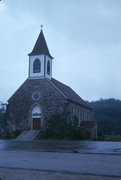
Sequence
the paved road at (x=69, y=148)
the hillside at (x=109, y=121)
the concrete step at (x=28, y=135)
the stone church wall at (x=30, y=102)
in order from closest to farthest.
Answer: the paved road at (x=69, y=148)
the concrete step at (x=28, y=135)
the stone church wall at (x=30, y=102)
the hillside at (x=109, y=121)

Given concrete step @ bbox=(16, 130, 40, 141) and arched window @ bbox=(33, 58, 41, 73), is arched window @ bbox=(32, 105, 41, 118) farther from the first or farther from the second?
arched window @ bbox=(33, 58, 41, 73)

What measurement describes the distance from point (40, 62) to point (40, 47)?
261 centimetres

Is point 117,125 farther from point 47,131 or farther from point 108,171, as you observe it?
point 108,171

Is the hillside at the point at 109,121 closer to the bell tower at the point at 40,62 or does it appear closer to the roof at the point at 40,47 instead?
the bell tower at the point at 40,62

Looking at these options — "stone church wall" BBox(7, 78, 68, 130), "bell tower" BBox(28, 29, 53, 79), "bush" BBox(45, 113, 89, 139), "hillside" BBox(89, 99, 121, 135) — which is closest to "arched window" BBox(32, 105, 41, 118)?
"stone church wall" BBox(7, 78, 68, 130)

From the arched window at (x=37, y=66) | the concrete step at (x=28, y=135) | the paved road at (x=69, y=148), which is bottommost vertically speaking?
the concrete step at (x=28, y=135)

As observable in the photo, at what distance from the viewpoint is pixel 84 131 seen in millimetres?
37469

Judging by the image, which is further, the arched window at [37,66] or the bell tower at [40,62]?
the arched window at [37,66]

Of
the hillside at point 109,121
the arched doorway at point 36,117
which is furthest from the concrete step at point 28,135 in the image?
the hillside at point 109,121

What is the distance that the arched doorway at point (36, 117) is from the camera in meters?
38.3

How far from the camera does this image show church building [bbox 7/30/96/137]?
123 ft

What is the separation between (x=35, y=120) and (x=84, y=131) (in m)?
7.26

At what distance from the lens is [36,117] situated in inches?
1516

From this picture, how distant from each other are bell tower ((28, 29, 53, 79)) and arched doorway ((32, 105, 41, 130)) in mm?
4784
